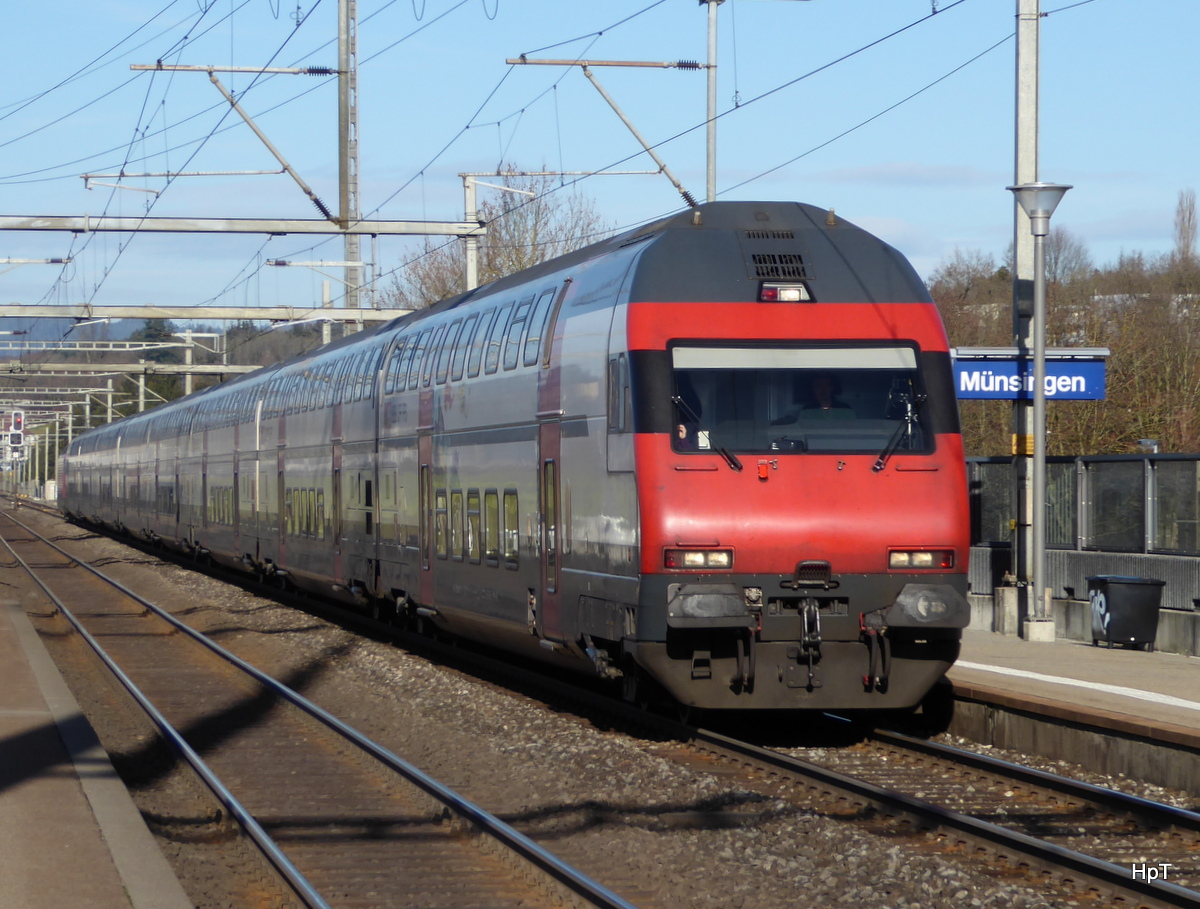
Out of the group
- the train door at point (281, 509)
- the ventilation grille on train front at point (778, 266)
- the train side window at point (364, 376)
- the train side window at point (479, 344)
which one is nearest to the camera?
the ventilation grille on train front at point (778, 266)

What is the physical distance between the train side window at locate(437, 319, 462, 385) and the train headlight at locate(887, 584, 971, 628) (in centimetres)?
661

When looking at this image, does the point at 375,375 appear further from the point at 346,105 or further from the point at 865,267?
the point at 865,267

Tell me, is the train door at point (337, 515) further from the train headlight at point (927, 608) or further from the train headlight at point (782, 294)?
the train headlight at point (927, 608)

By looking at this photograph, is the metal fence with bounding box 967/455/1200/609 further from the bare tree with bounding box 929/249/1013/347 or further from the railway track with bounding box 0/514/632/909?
the bare tree with bounding box 929/249/1013/347

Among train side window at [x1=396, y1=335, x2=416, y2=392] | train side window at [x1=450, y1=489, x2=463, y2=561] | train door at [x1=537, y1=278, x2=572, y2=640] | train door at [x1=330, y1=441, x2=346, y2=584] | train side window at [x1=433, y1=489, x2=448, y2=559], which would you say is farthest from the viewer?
train door at [x1=330, y1=441, x2=346, y2=584]

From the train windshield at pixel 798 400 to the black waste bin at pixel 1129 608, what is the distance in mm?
5918

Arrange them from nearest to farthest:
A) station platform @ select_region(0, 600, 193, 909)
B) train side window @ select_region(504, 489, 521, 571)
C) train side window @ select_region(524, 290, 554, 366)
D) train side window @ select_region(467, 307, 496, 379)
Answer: station platform @ select_region(0, 600, 193, 909) → train side window @ select_region(524, 290, 554, 366) → train side window @ select_region(504, 489, 521, 571) → train side window @ select_region(467, 307, 496, 379)

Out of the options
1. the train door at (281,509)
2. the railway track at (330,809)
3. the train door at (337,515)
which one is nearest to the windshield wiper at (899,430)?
the railway track at (330,809)

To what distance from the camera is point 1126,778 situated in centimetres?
1030

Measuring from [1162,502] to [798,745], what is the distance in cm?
718

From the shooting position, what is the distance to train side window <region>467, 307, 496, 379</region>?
15.0 metres

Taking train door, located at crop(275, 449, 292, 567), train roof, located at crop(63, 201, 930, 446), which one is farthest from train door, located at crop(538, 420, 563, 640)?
train door, located at crop(275, 449, 292, 567)

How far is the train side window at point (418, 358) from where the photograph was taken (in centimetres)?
1723

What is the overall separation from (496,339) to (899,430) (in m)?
4.71
